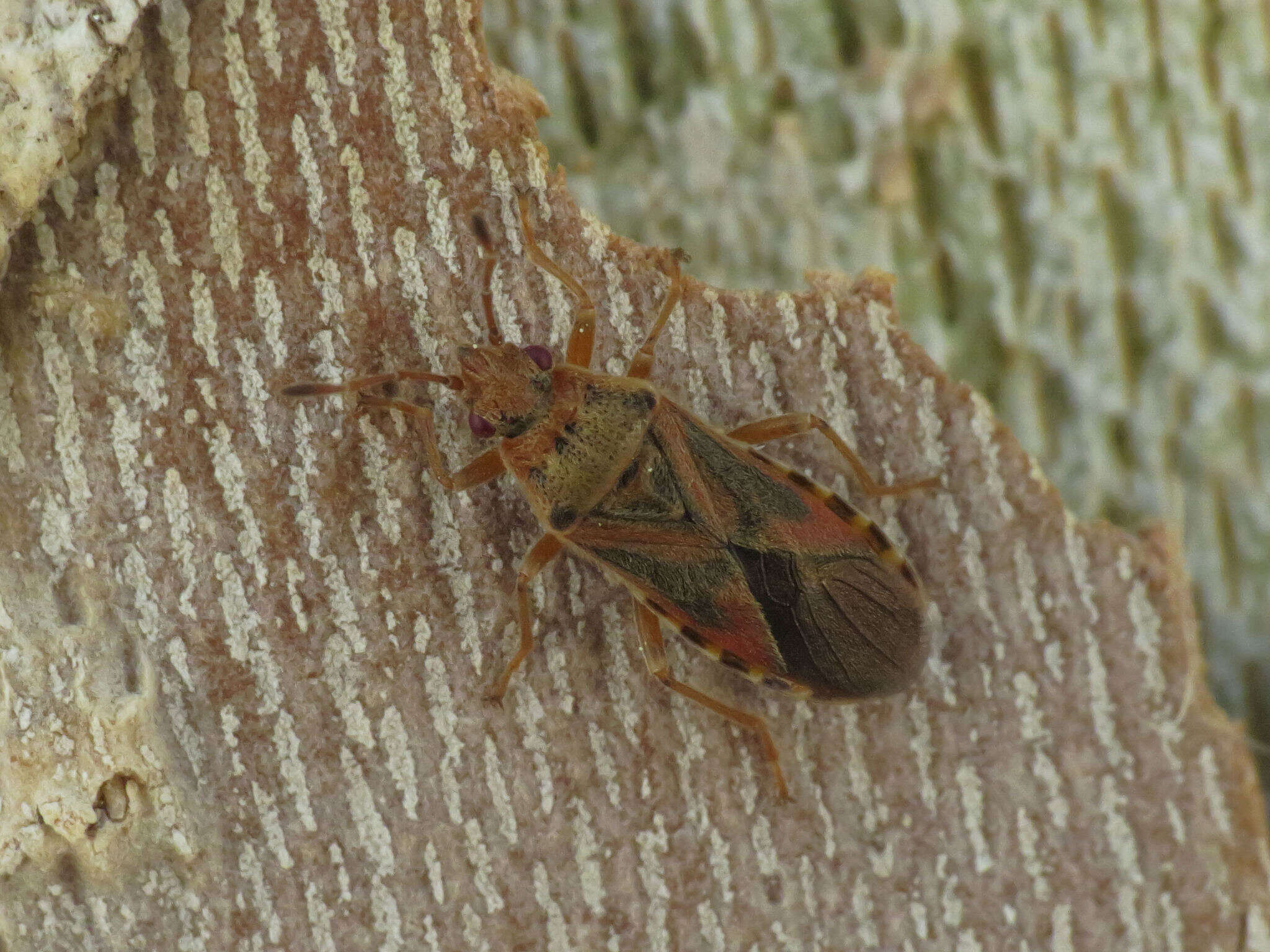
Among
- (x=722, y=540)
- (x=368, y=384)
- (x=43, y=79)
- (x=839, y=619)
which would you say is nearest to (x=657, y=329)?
(x=722, y=540)

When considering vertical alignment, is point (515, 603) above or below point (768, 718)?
above

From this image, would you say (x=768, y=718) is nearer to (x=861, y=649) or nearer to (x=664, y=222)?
(x=861, y=649)

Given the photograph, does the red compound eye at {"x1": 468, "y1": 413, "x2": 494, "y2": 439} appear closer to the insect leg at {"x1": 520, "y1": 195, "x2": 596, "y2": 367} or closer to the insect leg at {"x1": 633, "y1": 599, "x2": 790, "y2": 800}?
the insect leg at {"x1": 520, "y1": 195, "x2": 596, "y2": 367}

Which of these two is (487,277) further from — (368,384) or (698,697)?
(698,697)

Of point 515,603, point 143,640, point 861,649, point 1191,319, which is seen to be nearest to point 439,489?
point 515,603

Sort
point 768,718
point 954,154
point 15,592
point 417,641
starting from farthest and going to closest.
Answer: point 954,154, point 768,718, point 417,641, point 15,592

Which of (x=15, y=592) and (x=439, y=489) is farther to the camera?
(x=439, y=489)

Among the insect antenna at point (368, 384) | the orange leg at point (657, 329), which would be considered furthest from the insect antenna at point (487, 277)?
the orange leg at point (657, 329)
